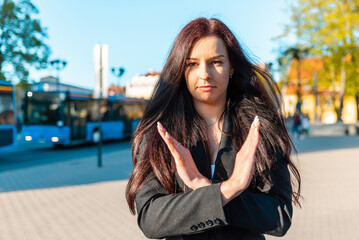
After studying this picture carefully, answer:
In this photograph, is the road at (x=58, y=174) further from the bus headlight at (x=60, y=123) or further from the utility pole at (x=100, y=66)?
the bus headlight at (x=60, y=123)

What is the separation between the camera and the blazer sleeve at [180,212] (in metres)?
1.49

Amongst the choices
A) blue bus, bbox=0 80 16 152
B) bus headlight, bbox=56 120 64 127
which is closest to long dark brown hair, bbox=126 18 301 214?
blue bus, bbox=0 80 16 152

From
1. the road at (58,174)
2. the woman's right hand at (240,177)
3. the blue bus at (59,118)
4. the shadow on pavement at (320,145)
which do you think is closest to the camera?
the woman's right hand at (240,177)

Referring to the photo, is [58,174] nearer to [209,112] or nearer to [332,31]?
[209,112]

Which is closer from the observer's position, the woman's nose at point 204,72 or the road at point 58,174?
the woman's nose at point 204,72

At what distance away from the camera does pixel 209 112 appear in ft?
6.03

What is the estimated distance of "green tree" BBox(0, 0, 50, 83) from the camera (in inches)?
1125

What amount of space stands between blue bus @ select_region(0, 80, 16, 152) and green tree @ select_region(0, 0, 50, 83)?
1173 centimetres

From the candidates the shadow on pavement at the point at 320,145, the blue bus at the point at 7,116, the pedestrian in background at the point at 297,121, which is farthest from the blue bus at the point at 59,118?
the pedestrian in background at the point at 297,121

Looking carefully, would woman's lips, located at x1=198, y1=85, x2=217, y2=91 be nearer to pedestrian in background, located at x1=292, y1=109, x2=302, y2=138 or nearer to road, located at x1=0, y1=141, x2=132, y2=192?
road, located at x1=0, y1=141, x2=132, y2=192

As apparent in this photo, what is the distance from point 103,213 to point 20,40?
85.6 feet

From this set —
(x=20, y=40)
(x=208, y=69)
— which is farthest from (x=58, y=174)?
(x=20, y=40)

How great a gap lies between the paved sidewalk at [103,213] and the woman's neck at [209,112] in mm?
2442

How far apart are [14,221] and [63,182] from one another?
12.6 ft
